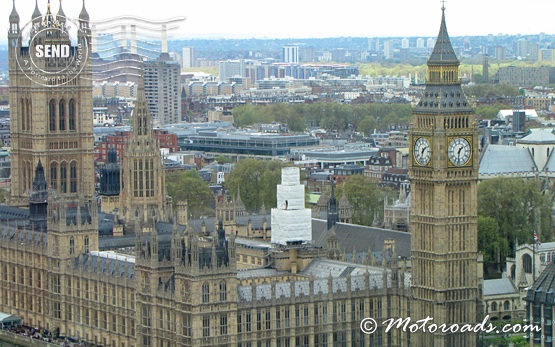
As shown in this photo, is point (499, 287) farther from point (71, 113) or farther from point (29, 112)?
point (29, 112)

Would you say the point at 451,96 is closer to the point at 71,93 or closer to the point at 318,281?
the point at 318,281

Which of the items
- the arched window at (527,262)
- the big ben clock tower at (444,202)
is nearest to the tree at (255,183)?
the arched window at (527,262)

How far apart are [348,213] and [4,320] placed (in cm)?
2784

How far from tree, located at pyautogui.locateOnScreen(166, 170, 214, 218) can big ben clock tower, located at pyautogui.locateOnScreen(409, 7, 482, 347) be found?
6667 centimetres

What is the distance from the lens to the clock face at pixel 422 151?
105 m

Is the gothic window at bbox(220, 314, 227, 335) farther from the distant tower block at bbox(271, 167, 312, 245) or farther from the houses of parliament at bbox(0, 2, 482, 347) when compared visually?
the distant tower block at bbox(271, 167, 312, 245)

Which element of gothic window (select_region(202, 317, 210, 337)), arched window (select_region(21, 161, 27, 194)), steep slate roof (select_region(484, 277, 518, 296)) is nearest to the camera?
gothic window (select_region(202, 317, 210, 337))

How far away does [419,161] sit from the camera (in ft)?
346

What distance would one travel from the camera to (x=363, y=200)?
164m

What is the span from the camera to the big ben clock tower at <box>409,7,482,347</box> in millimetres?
104375

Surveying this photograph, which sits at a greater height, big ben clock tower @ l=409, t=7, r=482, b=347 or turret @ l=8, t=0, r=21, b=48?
turret @ l=8, t=0, r=21, b=48

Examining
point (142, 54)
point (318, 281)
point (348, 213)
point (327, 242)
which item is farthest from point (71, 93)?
point (318, 281)

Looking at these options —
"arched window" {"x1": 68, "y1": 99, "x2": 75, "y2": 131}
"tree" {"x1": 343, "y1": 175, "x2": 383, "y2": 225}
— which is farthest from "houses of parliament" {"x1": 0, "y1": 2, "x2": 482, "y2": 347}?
"tree" {"x1": 343, "y1": 175, "x2": 383, "y2": 225}

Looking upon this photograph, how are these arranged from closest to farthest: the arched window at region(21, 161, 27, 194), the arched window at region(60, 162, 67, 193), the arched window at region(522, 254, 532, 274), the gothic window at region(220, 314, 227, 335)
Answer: the gothic window at region(220, 314, 227, 335)
the arched window at region(522, 254, 532, 274)
the arched window at region(60, 162, 67, 193)
the arched window at region(21, 161, 27, 194)
